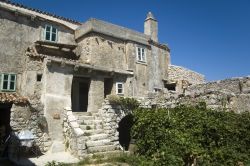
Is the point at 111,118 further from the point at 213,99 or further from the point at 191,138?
the point at 191,138

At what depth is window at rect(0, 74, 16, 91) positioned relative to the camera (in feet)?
51.0

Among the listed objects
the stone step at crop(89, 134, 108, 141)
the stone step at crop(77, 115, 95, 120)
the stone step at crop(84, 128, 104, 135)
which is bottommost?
the stone step at crop(89, 134, 108, 141)

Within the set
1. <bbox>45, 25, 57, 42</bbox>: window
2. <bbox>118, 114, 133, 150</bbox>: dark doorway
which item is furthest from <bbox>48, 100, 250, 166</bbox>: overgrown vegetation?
<bbox>45, 25, 57, 42</bbox>: window

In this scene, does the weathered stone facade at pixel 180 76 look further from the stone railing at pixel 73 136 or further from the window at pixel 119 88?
the stone railing at pixel 73 136

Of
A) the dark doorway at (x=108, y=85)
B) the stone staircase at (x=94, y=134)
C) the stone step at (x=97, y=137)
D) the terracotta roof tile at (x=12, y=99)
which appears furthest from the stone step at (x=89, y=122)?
the dark doorway at (x=108, y=85)

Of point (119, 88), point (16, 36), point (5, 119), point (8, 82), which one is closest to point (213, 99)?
point (119, 88)

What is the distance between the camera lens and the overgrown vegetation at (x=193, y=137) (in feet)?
30.3

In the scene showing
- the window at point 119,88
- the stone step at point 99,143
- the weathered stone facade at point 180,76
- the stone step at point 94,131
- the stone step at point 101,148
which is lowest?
the stone step at point 101,148

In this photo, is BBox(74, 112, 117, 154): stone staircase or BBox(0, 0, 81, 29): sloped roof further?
BBox(0, 0, 81, 29): sloped roof

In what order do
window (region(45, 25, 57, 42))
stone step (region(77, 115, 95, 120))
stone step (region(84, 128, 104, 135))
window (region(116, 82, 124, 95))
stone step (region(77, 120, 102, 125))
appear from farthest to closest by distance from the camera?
window (region(116, 82, 124, 95))
window (region(45, 25, 57, 42))
stone step (region(77, 115, 95, 120))
stone step (region(77, 120, 102, 125))
stone step (region(84, 128, 104, 135))

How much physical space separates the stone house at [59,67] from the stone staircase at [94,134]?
2.33 ft

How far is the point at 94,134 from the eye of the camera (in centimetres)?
1445

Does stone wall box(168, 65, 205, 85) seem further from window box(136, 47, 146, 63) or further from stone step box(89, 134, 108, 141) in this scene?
stone step box(89, 134, 108, 141)

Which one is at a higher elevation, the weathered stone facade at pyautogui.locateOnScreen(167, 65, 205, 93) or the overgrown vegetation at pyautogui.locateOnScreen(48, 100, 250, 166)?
the weathered stone facade at pyautogui.locateOnScreen(167, 65, 205, 93)
